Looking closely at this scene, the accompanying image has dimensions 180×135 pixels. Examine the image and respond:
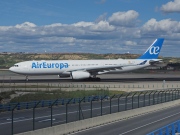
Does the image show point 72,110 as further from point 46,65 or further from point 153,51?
point 153,51

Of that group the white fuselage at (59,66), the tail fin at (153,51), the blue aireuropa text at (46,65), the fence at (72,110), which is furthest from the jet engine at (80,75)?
the fence at (72,110)

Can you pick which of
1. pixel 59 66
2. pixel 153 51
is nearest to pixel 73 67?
pixel 59 66

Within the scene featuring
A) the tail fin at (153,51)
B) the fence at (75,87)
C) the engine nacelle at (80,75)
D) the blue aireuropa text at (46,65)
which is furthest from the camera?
the tail fin at (153,51)

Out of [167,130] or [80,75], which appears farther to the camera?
[80,75]

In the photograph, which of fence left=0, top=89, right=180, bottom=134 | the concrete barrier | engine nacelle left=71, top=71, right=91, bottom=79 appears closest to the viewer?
the concrete barrier

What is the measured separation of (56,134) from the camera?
74.9 feet

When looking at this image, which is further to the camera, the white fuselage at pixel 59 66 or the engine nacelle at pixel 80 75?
the white fuselage at pixel 59 66

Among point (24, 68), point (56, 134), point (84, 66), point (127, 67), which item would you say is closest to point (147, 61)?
point (127, 67)

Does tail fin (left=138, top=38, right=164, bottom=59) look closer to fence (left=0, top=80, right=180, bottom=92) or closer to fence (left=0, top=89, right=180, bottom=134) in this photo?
fence (left=0, top=80, right=180, bottom=92)

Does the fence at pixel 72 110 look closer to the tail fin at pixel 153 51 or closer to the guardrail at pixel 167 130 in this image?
the guardrail at pixel 167 130

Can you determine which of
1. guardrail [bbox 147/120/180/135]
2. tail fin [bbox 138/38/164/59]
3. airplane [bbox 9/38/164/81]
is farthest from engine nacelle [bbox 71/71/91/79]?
guardrail [bbox 147/120/180/135]

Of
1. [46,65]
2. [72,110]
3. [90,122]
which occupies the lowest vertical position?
[90,122]

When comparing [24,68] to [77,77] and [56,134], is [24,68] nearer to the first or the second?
[77,77]

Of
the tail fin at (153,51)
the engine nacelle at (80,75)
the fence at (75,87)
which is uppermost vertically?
the tail fin at (153,51)
